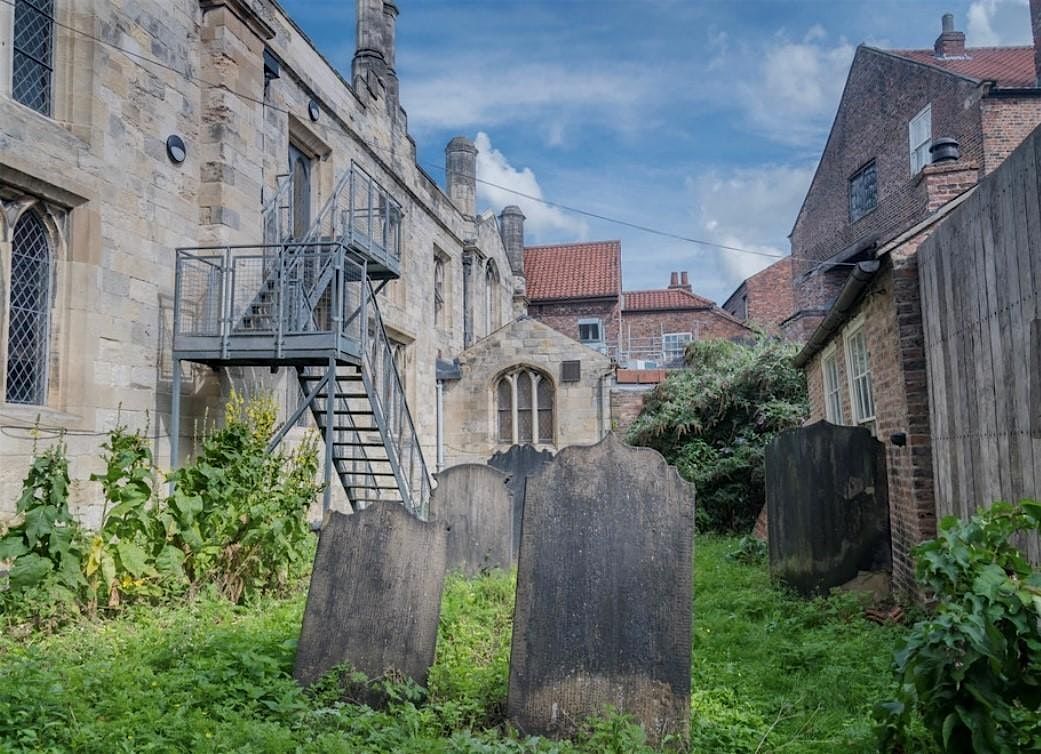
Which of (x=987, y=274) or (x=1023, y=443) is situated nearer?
(x=1023, y=443)

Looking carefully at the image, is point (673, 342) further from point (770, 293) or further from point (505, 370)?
point (505, 370)

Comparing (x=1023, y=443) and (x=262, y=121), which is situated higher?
(x=262, y=121)

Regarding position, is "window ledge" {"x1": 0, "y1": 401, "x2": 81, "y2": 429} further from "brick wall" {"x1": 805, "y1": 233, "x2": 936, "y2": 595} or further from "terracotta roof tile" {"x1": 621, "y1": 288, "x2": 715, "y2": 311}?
"terracotta roof tile" {"x1": 621, "y1": 288, "x2": 715, "y2": 311}

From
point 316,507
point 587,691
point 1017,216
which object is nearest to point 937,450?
point 1017,216

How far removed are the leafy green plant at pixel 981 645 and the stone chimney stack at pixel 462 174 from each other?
21.4 m

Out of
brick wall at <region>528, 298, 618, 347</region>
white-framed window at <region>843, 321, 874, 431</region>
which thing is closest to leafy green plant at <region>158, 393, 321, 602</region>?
white-framed window at <region>843, 321, 874, 431</region>

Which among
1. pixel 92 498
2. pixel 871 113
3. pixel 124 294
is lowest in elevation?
pixel 92 498

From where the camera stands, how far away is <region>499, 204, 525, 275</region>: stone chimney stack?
30.0m

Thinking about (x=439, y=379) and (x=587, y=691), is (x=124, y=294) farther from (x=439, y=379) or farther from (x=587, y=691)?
(x=439, y=379)

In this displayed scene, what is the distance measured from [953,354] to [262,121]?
9601mm

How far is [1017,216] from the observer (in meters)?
4.04

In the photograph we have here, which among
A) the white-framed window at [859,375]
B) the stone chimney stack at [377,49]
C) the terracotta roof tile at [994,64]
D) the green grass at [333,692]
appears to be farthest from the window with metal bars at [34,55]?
the terracotta roof tile at [994,64]

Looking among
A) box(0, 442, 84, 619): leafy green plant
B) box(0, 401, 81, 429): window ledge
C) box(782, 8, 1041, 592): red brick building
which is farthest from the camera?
box(0, 401, 81, 429): window ledge

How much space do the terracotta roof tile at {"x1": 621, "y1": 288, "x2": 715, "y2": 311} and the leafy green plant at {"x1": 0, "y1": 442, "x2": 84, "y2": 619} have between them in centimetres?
2974
